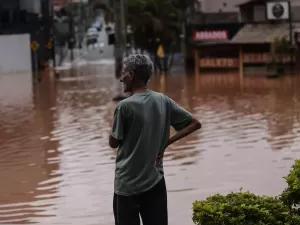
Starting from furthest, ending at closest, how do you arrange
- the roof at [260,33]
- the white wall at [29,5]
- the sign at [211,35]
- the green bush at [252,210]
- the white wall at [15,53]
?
the white wall at [29,5], the white wall at [15,53], the sign at [211,35], the roof at [260,33], the green bush at [252,210]

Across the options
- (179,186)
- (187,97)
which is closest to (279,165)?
(179,186)

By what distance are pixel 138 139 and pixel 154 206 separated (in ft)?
1.62

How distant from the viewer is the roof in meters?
40.2

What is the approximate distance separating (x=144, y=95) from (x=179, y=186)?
5.72 metres

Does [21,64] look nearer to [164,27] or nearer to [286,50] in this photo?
[164,27]

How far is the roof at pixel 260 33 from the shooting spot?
40.2 metres

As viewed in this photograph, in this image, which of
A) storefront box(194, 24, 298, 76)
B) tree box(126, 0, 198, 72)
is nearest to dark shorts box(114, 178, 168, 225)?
storefront box(194, 24, 298, 76)

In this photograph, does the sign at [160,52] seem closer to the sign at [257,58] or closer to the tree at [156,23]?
the tree at [156,23]

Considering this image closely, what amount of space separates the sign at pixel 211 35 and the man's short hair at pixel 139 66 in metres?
38.1

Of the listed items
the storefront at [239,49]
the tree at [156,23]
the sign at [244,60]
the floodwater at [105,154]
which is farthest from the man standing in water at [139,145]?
the tree at [156,23]

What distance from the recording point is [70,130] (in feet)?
59.4

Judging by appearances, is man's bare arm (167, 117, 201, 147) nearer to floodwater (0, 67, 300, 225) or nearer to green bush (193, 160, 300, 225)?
green bush (193, 160, 300, 225)

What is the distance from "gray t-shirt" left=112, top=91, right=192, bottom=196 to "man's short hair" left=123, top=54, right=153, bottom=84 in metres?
0.12

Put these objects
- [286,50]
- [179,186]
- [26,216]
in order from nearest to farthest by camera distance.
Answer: [26,216] → [179,186] → [286,50]
